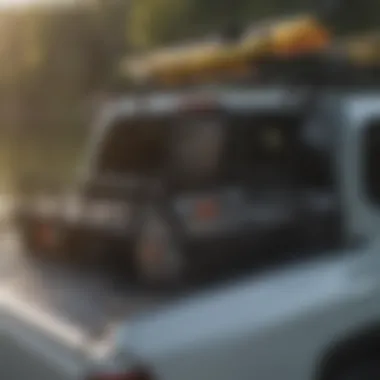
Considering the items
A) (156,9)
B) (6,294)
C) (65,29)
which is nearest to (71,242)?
(6,294)

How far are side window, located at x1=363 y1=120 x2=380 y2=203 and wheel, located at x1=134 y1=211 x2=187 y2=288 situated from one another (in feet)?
2.46

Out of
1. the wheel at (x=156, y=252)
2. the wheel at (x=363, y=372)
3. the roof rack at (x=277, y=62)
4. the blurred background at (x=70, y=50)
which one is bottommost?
the wheel at (x=363, y=372)

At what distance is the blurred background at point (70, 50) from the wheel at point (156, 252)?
91.8 inches

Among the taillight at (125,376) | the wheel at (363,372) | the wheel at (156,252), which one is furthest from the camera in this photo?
the wheel at (156,252)

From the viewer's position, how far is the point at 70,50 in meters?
10.0

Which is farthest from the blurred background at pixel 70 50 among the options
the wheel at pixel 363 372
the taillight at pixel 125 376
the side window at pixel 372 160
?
the taillight at pixel 125 376

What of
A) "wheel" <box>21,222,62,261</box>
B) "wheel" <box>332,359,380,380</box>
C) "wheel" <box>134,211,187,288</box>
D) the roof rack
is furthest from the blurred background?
"wheel" <box>332,359,380,380</box>

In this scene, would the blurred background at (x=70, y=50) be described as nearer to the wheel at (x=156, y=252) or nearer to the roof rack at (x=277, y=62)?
the roof rack at (x=277, y=62)

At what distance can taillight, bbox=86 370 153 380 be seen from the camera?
12.4 feet

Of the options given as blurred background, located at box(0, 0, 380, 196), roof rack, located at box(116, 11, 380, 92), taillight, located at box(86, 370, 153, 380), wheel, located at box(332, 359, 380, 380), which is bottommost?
taillight, located at box(86, 370, 153, 380)

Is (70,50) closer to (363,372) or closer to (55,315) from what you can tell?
(55,315)

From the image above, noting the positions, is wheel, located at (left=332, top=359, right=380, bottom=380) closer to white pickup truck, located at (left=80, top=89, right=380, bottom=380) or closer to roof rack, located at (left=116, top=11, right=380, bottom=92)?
white pickup truck, located at (left=80, top=89, right=380, bottom=380)

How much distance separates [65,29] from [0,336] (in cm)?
591

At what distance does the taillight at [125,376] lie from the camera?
12.4 feet
